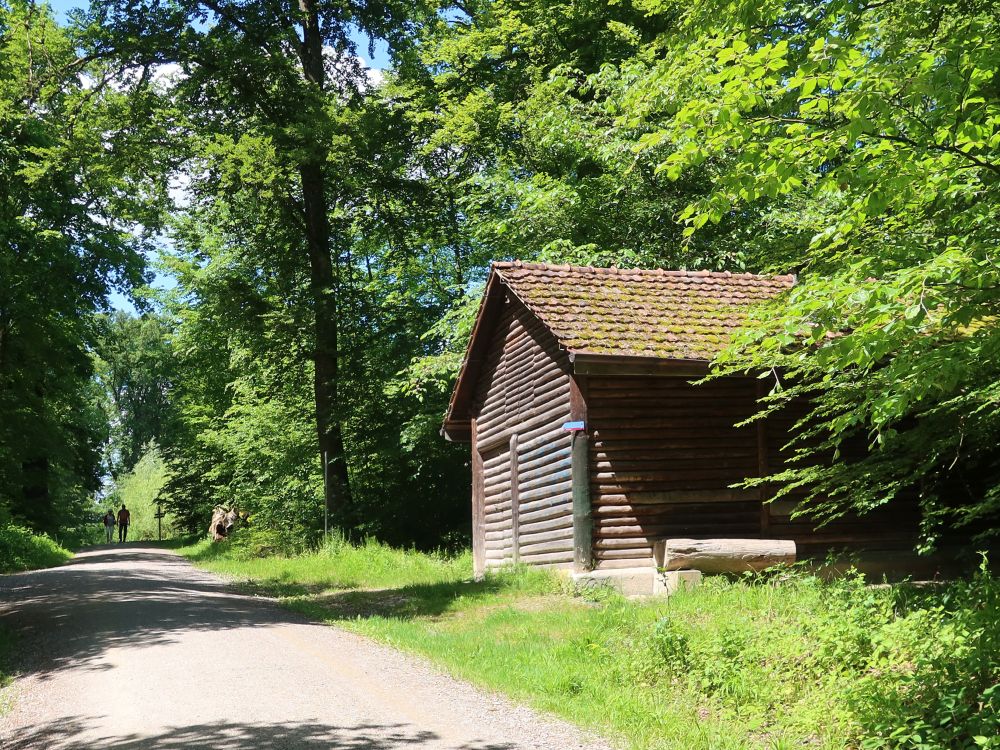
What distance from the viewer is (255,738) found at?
650 centimetres

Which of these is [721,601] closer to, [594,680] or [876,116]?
[594,680]

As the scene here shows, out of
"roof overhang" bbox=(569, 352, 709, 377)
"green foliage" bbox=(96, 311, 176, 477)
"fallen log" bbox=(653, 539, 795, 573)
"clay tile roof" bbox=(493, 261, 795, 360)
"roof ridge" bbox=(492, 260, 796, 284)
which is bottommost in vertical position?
"fallen log" bbox=(653, 539, 795, 573)

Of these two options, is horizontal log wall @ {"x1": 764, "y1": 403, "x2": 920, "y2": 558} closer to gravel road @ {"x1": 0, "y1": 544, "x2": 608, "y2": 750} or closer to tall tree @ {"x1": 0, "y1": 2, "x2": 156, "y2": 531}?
gravel road @ {"x1": 0, "y1": 544, "x2": 608, "y2": 750}

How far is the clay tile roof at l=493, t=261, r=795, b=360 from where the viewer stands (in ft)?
43.8

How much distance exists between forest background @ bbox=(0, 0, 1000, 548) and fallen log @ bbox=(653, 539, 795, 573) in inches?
Answer: 43.2

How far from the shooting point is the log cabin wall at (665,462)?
13602 millimetres

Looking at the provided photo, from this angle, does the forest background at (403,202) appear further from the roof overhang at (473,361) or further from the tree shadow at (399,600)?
the tree shadow at (399,600)

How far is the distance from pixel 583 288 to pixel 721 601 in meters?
6.02

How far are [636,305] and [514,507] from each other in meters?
4.39

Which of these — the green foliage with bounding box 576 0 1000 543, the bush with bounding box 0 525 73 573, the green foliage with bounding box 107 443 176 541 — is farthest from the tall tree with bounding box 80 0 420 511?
the green foliage with bounding box 107 443 176 541

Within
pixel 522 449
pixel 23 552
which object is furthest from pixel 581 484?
pixel 23 552

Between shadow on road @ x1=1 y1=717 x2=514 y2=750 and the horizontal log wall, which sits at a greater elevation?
the horizontal log wall

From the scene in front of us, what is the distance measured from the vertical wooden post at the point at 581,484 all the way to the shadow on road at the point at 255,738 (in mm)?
6589

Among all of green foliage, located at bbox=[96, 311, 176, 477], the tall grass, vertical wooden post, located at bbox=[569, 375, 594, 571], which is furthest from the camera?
green foliage, located at bbox=[96, 311, 176, 477]
